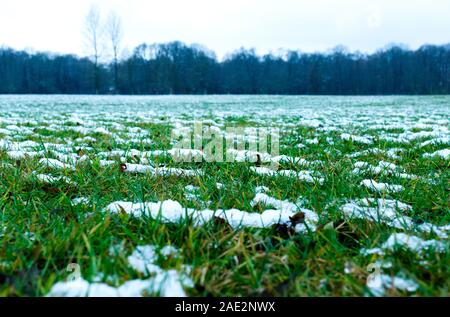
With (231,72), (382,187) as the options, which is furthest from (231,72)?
(382,187)

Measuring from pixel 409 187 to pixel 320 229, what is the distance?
1090 millimetres

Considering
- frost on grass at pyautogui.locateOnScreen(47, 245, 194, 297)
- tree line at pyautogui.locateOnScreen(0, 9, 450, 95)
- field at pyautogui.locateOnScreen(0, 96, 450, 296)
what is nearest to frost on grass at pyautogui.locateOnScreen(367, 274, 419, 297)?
field at pyautogui.locateOnScreen(0, 96, 450, 296)

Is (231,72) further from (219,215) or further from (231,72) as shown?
(219,215)

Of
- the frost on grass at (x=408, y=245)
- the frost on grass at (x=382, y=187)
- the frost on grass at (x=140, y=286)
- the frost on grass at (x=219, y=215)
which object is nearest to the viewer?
the frost on grass at (x=140, y=286)

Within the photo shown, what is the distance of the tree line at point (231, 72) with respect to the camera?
194 ft

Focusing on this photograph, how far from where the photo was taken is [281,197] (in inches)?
82.8

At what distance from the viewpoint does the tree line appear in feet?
194

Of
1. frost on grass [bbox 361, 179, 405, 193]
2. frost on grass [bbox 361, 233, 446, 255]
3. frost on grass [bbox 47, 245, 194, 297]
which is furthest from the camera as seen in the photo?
frost on grass [bbox 361, 179, 405, 193]

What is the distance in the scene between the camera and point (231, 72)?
68.4 meters

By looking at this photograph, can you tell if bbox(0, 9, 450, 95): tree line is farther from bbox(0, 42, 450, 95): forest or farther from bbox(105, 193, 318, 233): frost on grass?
bbox(105, 193, 318, 233): frost on grass

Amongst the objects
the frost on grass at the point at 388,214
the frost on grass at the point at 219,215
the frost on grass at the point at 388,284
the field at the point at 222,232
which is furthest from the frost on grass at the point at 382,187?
the frost on grass at the point at 388,284

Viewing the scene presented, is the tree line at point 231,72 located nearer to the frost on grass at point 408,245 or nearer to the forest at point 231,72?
the forest at point 231,72

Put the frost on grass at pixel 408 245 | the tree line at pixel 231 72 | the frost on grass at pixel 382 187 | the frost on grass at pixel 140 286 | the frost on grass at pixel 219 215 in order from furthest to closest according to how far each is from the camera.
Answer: the tree line at pixel 231 72, the frost on grass at pixel 382 187, the frost on grass at pixel 219 215, the frost on grass at pixel 408 245, the frost on grass at pixel 140 286

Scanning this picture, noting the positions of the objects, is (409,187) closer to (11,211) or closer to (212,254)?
(212,254)
